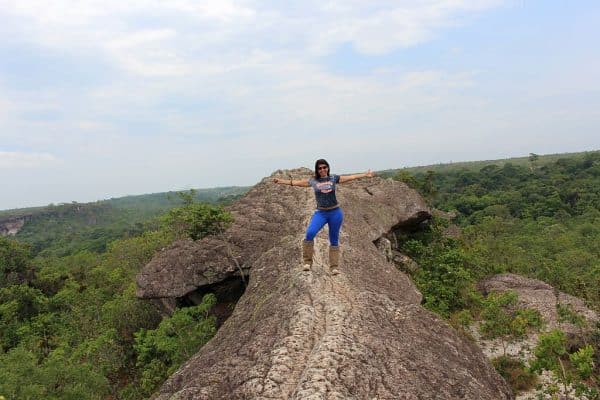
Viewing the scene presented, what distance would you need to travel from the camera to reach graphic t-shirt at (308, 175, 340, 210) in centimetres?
895

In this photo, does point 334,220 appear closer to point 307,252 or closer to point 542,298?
point 307,252

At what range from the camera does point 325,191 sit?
29.4 ft

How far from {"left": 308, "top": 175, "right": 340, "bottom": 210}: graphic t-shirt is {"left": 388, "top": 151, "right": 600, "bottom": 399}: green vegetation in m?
5.09

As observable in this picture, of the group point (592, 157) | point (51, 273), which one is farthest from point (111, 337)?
point (592, 157)

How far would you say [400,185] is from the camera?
74.5 ft

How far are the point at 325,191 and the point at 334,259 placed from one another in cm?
179

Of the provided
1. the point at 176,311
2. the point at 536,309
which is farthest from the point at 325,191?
the point at 536,309

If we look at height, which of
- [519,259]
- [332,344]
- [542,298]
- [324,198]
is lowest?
[519,259]

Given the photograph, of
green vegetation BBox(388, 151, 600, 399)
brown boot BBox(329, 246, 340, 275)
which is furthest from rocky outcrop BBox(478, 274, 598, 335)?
brown boot BBox(329, 246, 340, 275)

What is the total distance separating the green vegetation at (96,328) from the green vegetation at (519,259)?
9.02 meters

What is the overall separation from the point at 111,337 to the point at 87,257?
127 feet

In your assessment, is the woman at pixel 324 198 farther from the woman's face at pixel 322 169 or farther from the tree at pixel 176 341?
the tree at pixel 176 341

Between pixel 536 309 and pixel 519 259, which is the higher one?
pixel 536 309

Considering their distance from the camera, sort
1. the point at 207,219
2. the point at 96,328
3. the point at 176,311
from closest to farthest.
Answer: the point at 176,311, the point at 207,219, the point at 96,328
